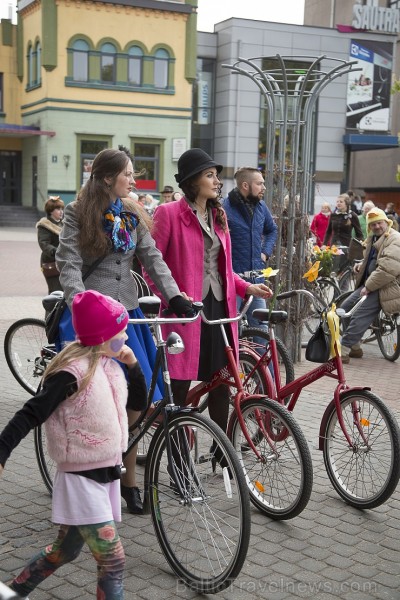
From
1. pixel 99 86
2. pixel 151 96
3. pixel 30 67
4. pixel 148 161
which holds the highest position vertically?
pixel 30 67

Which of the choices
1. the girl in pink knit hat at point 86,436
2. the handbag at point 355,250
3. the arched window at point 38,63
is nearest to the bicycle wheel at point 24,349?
the girl in pink knit hat at point 86,436

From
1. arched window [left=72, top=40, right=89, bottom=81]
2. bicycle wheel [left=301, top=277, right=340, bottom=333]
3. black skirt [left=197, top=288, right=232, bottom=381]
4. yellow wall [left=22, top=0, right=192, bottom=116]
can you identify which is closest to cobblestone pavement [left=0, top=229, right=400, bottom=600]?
black skirt [left=197, top=288, right=232, bottom=381]

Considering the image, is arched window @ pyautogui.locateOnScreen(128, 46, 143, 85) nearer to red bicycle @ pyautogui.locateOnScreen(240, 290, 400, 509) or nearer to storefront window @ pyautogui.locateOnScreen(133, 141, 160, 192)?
storefront window @ pyautogui.locateOnScreen(133, 141, 160, 192)

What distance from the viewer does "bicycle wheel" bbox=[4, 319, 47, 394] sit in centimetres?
721

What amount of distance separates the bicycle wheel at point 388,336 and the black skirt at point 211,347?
523 centimetres

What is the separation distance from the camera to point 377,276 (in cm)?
873

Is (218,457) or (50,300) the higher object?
(50,300)

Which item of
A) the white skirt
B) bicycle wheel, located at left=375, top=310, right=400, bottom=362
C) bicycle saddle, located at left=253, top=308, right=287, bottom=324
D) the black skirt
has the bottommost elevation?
bicycle wheel, located at left=375, top=310, right=400, bottom=362

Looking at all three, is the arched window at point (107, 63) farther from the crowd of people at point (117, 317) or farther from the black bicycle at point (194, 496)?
the black bicycle at point (194, 496)

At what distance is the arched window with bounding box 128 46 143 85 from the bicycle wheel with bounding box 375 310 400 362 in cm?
3035

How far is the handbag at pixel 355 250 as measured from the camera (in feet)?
42.3

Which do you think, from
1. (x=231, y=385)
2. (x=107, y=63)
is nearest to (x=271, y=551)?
(x=231, y=385)

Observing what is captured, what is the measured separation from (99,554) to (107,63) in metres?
36.6

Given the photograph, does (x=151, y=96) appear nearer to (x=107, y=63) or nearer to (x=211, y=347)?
(x=107, y=63)
